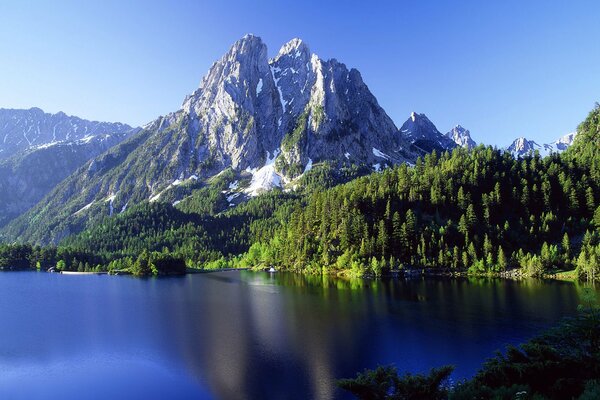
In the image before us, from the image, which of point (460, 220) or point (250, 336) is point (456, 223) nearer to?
point (460, 220)

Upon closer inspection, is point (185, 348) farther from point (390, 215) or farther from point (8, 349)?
point (390, 215)

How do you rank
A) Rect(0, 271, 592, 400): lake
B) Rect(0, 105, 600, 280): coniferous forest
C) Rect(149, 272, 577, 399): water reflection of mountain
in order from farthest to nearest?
Rect(0, 105, 600, 280): coniferous forest, Rect(149, 272, 577, 399): water reflection of mountain, Rect(0, 271, 592, 400): lake

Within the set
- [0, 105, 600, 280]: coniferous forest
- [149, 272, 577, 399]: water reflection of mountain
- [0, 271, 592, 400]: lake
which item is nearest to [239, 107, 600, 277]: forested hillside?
[0, 105, 600, 280]: coniferous forest

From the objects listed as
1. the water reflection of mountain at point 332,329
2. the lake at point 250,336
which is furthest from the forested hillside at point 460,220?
Answer: the lake at point 250,336

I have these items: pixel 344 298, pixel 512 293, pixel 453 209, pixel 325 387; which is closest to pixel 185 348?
pixel 325 387

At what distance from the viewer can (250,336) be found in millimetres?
61969

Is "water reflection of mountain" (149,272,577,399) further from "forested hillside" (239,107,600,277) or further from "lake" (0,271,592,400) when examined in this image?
"forested hillside" (239,107,600,277)

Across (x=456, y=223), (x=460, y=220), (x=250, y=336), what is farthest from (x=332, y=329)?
(x=456, y=223)

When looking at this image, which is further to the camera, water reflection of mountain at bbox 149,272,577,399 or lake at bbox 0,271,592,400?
water reflection of mountain at bbox 149,272,577,399

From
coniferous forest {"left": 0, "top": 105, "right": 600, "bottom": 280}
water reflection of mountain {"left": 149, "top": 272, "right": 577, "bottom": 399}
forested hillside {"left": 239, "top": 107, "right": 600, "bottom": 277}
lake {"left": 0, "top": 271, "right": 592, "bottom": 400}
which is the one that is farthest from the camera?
forested hillside {"left": 239, "top": 107, "right": 600, "bottom": 277}

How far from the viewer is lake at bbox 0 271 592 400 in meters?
44.4

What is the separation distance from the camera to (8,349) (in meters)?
58.9

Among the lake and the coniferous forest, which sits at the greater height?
the coniferous forest

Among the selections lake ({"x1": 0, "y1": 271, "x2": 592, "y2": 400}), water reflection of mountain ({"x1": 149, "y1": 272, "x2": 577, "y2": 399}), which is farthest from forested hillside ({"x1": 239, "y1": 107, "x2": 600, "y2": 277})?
lake ({"x1": 0, "y1": 271, "x2": 592, "y2": 400})
